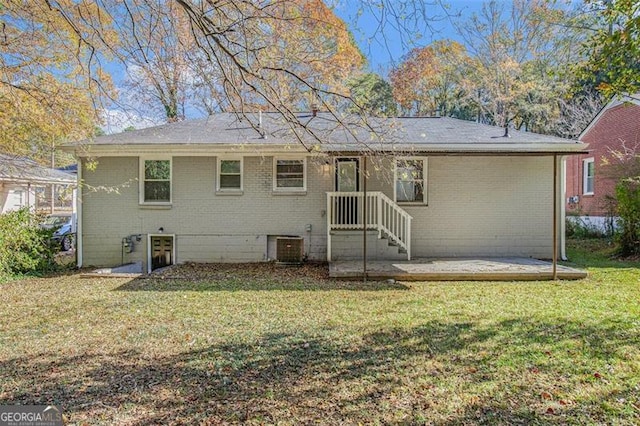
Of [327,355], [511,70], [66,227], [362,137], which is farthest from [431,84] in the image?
[327,355]

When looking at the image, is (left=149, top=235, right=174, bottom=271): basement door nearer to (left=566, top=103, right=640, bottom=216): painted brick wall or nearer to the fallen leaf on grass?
the fallen leaf on grass

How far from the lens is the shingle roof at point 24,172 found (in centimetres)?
958

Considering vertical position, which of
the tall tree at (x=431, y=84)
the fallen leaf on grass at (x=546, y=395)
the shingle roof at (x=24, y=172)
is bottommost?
the fallen leaf on grass at (x=546, y=395)

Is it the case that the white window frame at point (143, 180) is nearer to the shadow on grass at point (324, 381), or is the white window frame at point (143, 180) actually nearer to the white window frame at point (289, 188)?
the white window frame at point (289, 188)

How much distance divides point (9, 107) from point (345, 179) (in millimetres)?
8063

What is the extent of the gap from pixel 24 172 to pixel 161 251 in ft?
16.7

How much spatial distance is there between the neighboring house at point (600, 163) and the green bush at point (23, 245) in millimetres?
17043

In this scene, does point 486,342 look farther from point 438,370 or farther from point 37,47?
point 37,47

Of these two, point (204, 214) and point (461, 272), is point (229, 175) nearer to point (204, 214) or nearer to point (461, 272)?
point (204, 214)

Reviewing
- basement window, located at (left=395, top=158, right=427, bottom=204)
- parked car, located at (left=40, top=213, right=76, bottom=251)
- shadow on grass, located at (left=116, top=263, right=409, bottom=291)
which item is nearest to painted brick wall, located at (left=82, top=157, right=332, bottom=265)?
shadow on grass, located at (left=116, top=263, right=409, bottom=291)

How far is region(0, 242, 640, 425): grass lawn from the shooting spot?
2.94 m

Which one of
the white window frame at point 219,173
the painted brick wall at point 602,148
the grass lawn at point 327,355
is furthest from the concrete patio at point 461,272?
the painted brick wall at point 602,148

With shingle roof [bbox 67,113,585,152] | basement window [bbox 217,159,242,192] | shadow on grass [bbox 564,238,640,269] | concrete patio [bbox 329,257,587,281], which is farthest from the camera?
basement window [bbox 217,159,242,192]

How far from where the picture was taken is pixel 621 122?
15.6 m
